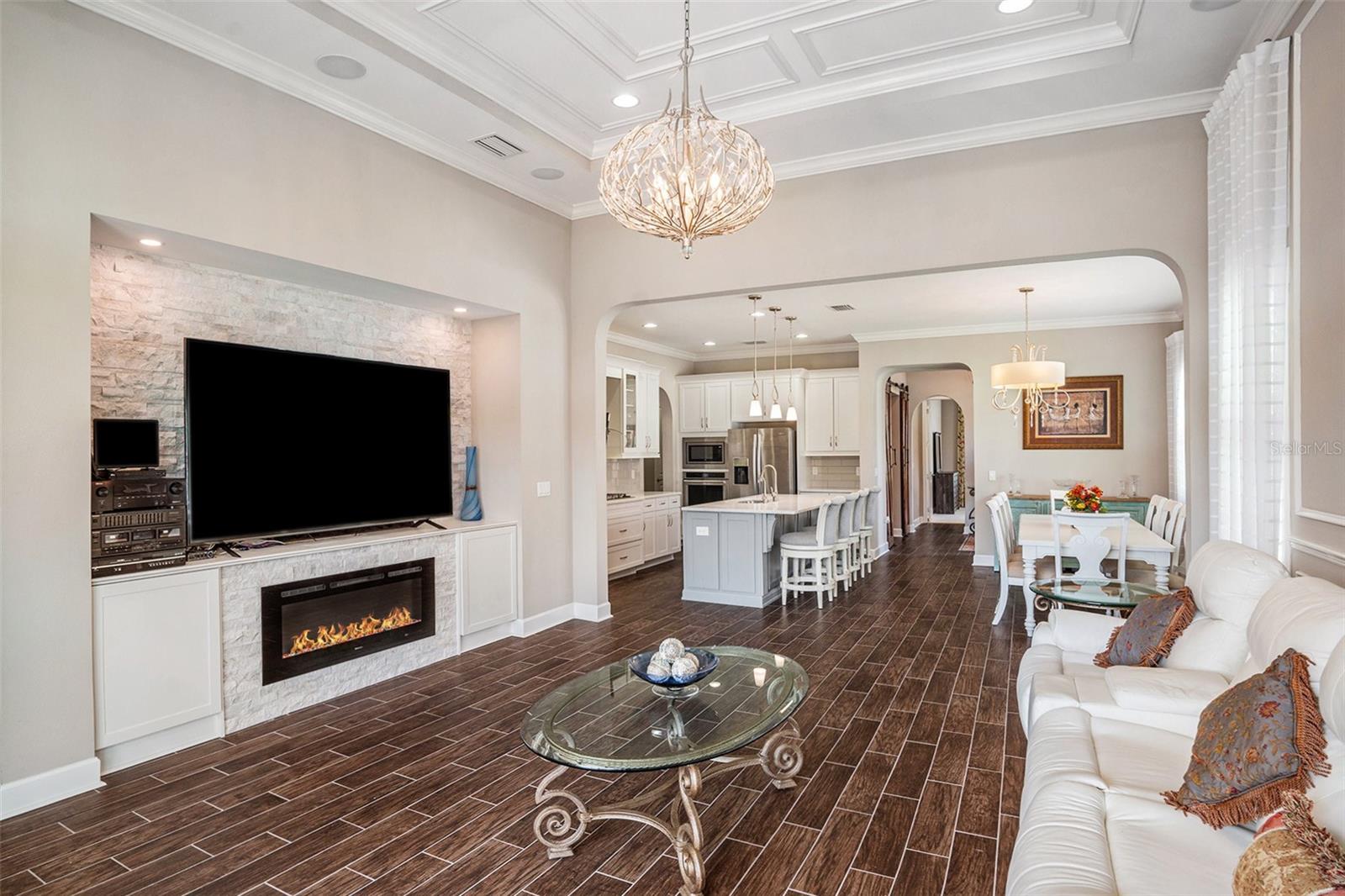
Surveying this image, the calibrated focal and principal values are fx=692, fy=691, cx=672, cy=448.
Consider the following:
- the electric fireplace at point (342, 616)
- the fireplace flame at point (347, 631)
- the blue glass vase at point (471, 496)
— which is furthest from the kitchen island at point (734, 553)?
the fireplace flame at point (347, 631)

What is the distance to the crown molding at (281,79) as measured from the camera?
3.07m

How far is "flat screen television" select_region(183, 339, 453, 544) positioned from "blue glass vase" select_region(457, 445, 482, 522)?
0.21 meters

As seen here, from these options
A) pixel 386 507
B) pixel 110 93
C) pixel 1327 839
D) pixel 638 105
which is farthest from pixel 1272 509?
pixel 110 93

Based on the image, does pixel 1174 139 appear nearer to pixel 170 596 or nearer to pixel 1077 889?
pixel 1077 889

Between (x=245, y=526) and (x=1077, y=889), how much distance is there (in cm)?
400

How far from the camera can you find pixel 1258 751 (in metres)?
1.70

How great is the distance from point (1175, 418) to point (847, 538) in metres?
3.91

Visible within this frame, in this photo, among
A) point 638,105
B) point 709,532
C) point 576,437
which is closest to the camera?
point 638,105

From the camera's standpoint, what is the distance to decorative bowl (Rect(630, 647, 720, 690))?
254 centimetres

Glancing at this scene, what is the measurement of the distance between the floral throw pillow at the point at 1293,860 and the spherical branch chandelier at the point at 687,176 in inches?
98.7

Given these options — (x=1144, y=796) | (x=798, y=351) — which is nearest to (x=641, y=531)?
(x=798, y=351)

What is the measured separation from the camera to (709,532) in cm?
670

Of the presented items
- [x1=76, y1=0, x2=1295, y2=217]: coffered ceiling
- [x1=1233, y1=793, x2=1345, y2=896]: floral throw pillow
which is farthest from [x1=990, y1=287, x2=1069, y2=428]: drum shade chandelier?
[x1=1233, y1=793, x2=1345, y2=896]: floral throw pillow

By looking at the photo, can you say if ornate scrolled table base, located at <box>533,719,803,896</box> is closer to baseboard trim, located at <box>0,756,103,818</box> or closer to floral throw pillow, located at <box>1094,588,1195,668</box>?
floral throw pillow, located at <box>1094,588,1195,668</box>
